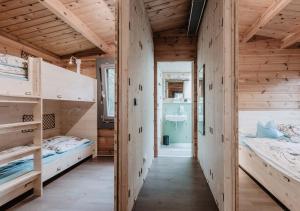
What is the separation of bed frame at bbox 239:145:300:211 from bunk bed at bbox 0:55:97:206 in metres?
3.00

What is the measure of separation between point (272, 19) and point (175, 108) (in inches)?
148

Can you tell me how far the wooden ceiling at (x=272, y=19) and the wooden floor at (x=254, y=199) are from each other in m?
2.52

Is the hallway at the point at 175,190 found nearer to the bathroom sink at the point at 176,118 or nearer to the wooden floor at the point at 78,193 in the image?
the wooden floor at the point at 78,193

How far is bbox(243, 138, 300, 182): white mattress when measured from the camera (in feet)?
8.05

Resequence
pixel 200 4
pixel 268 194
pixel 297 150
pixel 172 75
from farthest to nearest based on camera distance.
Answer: pixel 172 75 < pixel 200 4 < pixel 297 150 < pixel 268 194

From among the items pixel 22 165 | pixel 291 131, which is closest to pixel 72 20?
pixel 22 165

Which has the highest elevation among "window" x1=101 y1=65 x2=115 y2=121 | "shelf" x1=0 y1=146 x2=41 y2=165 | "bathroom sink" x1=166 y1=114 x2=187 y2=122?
"window" x1=101 y1=65 x2=115 y2=121

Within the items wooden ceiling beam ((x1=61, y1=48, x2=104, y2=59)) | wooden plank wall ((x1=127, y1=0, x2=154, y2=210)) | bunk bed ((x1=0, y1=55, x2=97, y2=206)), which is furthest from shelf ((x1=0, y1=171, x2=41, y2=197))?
wooden ceiling beam ((x1=61, y1=48, x2=104, y2=59))

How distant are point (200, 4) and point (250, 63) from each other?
1.96 m

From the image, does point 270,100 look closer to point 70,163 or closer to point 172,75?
point 172,75

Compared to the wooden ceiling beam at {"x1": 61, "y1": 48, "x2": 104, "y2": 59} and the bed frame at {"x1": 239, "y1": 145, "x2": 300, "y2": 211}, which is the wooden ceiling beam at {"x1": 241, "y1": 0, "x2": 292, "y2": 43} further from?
the wooden ceiling beam at {"x1": 61, "y1": 48, "x2": 104, "y2": 59}

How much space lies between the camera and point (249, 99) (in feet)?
15.3

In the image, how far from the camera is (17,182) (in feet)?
8.22

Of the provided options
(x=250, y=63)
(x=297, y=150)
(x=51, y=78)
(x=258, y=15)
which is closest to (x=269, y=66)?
(x=250, y=63)
